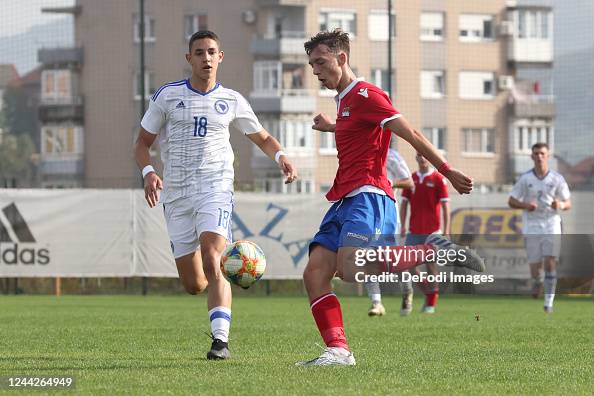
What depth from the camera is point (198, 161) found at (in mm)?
9750

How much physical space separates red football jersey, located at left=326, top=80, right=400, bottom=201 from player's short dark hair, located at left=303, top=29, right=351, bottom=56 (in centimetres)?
26

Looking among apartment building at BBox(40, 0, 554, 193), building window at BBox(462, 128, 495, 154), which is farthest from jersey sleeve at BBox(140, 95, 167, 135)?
building window at BBox(462, 128, 495, 154)

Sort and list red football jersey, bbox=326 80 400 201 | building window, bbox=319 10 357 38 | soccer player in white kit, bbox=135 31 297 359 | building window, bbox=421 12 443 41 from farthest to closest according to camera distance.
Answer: building window, bbox=319 10 357 38
building window, bbox=421 12 443 41
soccer player in white kit, bbox=135 31 297 359
red football jersey, bbox=326 80 400 201

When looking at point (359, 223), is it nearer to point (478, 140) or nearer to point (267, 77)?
point (478, 140)

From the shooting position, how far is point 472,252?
954 cm

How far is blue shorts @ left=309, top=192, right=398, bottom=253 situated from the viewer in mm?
8477

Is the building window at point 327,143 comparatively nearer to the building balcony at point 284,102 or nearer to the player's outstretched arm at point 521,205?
the building balcony at point 284,102

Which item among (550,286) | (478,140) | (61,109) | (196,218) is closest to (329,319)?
(196,218)

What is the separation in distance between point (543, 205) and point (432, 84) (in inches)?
1445

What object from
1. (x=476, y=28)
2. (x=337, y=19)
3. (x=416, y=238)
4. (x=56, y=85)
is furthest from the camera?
(x=476, y=28)

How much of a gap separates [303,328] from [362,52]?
3657 cm

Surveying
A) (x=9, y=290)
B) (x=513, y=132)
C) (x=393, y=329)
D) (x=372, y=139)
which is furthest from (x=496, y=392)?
(x=513, y=132)

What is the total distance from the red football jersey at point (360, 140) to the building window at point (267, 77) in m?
44.7

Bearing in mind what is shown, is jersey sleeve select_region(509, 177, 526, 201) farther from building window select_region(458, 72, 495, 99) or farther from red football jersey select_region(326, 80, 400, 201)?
building window select_region(458, 72, 495, 99)
